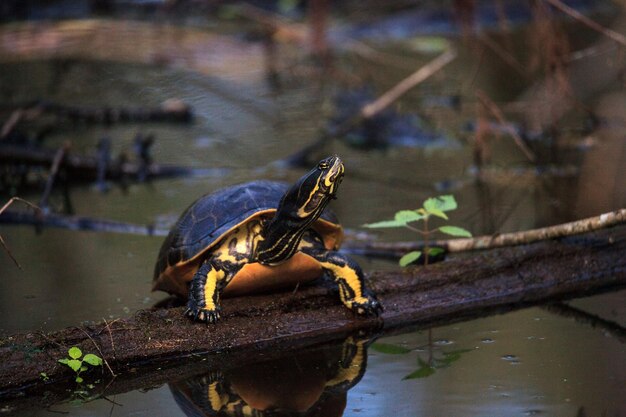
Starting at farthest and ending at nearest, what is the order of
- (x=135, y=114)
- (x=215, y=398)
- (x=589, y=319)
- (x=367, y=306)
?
1. (x=135, y=114)
2. (x=589, y=319)
3. (x=367, y=306)
4. (x=215, y=398)

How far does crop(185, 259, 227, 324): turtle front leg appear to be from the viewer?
384 centimetres

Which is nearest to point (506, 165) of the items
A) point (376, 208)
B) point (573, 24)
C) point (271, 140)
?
point (376, 208)

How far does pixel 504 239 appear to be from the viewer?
14.9 feet

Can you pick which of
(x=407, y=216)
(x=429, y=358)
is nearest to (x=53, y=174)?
(x=407, y=216)

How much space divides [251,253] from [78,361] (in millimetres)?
914

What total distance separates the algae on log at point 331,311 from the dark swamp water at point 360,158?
133 millimetres

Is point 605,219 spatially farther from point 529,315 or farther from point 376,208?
point 376,208

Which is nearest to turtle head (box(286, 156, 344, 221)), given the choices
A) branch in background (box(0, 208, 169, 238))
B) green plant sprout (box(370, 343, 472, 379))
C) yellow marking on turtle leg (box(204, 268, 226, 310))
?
yellow marking on turtle leg (box(204, 268, 226, 310))

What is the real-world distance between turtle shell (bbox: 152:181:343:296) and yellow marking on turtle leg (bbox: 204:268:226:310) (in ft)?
0.38

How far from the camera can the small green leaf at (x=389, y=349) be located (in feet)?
12.8

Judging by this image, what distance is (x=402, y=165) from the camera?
7832mm

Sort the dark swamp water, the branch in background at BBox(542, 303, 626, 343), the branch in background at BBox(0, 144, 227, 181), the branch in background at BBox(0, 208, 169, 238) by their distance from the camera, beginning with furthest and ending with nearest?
the branch in background at BBox(0, 144, 227, 181) → the branch in background at BBox(0, 208, 169, 238) → the branch in background at BBox(542, 303, 626, 343) → the dark swamp water

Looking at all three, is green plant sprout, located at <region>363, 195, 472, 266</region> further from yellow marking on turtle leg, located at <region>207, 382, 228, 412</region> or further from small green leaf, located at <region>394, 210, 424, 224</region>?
yellow marking on turtle leg, located at <region>207, 382, 228, 412</region>

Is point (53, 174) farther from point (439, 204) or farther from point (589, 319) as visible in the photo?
point (589, 319)
